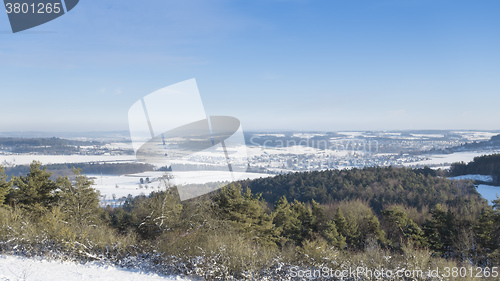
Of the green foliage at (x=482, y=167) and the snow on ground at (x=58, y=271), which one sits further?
the green foliage at (x=482, y=167)

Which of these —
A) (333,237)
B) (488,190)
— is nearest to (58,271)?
(333,237)

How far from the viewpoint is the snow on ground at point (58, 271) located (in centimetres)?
670

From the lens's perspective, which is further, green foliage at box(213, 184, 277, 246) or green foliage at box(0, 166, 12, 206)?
green foliage at box(213, 184, 277, 246)

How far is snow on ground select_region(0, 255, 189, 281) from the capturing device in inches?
264

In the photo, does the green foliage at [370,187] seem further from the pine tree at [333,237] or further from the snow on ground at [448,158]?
the pine tree at [333,237]

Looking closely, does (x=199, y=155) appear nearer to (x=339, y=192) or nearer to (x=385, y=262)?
(x=385, y=262)

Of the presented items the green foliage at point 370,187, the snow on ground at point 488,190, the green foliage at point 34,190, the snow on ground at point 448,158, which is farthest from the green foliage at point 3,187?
the snow on ground at point 448,158

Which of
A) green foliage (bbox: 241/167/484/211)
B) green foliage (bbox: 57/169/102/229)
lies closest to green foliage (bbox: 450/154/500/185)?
green foliage (bbox: 241/167/484/211)

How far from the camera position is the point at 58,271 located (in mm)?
7379

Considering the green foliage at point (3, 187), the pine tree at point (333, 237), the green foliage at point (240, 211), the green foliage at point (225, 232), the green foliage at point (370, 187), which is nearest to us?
the green foliage at point (225, 232)

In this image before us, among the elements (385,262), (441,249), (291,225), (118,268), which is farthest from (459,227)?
(118,268)

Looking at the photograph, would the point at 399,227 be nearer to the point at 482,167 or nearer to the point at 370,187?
the point at 370,187

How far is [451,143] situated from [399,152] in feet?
124

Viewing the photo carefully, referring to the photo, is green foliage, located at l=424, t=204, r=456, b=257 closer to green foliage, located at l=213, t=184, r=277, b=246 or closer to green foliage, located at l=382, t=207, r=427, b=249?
green foliage, located at l=382, t=207, r=427, b=249
